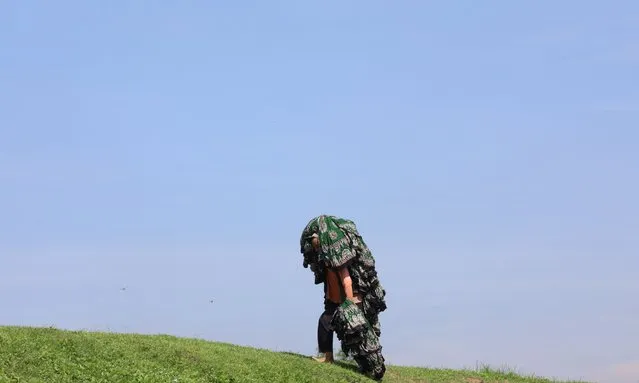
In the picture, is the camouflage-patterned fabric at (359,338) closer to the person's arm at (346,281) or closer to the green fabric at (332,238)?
the person's arm at (346,281)

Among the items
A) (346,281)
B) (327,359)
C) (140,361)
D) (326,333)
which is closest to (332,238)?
(346,281)

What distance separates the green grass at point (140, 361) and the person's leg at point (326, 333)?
A: 41cm

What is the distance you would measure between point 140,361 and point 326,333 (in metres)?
4.61

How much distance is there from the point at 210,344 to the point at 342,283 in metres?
3.15

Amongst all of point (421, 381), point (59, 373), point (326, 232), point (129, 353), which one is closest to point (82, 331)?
point (129, 353)

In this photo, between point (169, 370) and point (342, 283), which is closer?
point (169, 370)

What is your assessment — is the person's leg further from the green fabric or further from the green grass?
the green fabric

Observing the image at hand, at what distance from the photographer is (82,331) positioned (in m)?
20.5

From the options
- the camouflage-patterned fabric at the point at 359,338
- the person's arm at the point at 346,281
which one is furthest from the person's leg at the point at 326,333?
the person's arm at the point at 346,281

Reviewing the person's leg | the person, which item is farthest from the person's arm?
the person's leg

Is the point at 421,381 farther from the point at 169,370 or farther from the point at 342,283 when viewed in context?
the point at 169,370

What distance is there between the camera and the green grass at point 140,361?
56.2 ft

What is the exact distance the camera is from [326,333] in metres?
21.4

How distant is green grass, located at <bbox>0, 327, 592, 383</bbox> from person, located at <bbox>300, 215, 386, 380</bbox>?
53cm
